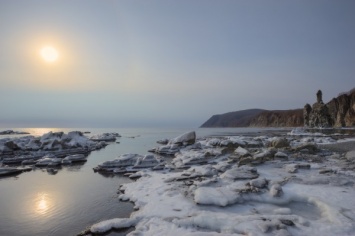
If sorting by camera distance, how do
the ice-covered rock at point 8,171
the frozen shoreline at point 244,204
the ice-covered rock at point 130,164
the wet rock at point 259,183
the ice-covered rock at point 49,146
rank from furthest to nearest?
1. the ice-covered rock at point 49,146
2. the ice-covered rock at point 130,164
3. the ice-covered rock at point 8,171
4. the wet rock at point 259,183
5. the frozen shoreline at point 244,204

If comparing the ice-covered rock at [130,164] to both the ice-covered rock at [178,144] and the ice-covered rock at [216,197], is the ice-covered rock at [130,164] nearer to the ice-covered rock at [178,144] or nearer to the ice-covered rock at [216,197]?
the ice-covered rock at [216,197]

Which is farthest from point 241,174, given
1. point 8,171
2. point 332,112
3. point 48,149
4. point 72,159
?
point 332,112

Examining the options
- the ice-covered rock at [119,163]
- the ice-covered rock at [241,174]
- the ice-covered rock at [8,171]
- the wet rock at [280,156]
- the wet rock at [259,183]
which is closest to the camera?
the wet rock at [259,183]

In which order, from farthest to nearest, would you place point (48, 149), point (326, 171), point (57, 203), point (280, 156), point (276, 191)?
point (48, 149), point (280, 156), point (326, 171), point (57, 203), point (276, 191)

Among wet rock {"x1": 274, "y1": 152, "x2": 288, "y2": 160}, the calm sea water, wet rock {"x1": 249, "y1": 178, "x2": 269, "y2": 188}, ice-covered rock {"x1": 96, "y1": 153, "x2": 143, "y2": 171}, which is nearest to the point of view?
the calm sea water

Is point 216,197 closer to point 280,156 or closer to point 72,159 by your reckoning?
point 280,156

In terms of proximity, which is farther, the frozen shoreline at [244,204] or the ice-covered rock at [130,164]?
the ice-covered rock at [130,164]

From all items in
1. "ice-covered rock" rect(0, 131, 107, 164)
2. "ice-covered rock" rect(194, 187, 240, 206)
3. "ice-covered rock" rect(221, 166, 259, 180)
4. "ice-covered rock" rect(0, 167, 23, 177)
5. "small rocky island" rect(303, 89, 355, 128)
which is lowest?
"ice-covered rock" rect(0, 167, 23, 177)

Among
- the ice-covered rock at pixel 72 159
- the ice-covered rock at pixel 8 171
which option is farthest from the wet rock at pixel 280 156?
the ice-covered rock at pixel 8 171

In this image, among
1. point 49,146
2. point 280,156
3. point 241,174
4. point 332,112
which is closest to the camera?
point 241,174

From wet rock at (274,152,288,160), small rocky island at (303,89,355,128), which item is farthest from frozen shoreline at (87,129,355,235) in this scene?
small rocky island at (303,89,355,128)

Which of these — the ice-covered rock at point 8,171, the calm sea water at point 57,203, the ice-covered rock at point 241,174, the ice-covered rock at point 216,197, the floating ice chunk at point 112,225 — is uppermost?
the ice-covered rock at point 241,174

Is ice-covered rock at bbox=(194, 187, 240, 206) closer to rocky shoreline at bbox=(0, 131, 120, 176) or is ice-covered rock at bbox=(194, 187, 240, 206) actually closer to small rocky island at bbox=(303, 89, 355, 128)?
rocky shoreline at bbox=(0, 131, 120, 176)

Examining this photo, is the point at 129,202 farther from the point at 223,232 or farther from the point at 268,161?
the point at 268,161
